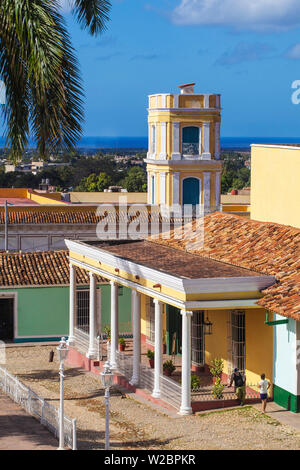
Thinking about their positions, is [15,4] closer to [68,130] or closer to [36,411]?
[68,130]

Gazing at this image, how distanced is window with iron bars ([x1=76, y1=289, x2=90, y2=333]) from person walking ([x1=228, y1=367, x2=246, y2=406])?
9235 mm

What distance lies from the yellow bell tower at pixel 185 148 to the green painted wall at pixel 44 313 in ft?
54.9

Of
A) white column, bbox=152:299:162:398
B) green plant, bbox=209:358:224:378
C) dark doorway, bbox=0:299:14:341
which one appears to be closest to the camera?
white column, bbox=152:299:162:398

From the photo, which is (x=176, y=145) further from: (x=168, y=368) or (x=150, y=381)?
(x=150, y=381)

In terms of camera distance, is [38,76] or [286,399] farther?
[286,399]

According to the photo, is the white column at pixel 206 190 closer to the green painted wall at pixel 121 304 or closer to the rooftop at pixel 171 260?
the green painted wall at pixel 121 304

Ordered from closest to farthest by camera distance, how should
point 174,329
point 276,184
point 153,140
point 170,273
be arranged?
point 170,273, point 174,329, point 276,184, point 153,140

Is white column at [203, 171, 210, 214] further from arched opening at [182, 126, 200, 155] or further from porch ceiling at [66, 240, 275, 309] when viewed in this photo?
porch ceiling at [66, 240, 275, 309]

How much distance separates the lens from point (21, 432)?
18.4m

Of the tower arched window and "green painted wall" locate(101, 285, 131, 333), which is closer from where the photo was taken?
"green painted wall" locate(101, 285, 131, 333)

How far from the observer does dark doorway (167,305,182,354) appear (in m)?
25.5

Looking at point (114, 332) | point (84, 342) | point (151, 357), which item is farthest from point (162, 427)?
point (84, 342)

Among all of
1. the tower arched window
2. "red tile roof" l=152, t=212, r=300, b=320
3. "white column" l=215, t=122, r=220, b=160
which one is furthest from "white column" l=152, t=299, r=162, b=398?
the tower arched window

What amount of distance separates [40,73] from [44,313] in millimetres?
15689
